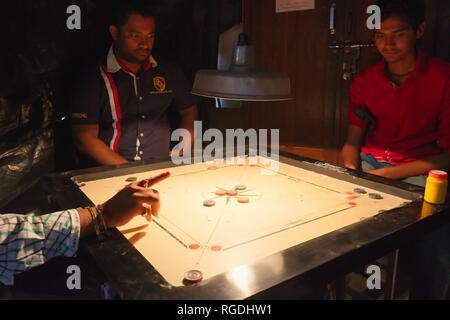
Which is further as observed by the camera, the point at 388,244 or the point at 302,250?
the point at 388,244

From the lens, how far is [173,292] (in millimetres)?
992

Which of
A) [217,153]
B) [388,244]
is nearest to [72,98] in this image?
[217,153]

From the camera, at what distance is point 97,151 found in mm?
2904

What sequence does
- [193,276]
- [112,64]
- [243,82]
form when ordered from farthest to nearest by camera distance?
[112,64], [243,82], [193,276]

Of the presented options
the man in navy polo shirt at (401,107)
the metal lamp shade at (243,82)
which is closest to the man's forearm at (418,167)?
the man in navy polo shirt at (401,107)

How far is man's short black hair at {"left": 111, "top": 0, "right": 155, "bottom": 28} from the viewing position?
9.75ft

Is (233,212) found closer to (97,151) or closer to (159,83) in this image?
(97,151)

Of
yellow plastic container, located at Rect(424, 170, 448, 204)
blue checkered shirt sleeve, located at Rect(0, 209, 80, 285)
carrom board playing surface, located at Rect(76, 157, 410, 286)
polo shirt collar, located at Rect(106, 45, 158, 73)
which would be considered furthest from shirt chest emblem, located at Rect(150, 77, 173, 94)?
yellow plastic container, located at Rect(424, 170, 448, 204)

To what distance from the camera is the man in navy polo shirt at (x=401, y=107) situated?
2.50 metres

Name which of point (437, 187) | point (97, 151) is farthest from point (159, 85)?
point (437, 187)

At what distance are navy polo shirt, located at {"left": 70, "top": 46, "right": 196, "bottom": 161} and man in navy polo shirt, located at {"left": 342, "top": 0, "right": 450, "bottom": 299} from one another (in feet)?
5.31

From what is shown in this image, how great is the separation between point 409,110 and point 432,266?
1.32m

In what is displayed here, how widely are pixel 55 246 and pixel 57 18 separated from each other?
2069mm
